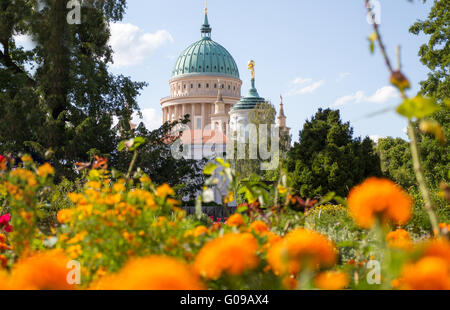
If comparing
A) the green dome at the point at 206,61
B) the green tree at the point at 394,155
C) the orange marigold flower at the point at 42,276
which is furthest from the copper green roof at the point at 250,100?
the orange marigold flower at the point at 42,276

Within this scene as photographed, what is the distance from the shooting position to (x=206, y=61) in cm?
8162

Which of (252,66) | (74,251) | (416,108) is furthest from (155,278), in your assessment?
(252,66)

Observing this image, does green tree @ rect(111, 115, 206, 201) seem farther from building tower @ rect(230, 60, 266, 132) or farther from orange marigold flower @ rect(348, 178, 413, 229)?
building tower @ rect(230, 60, 266, 132)

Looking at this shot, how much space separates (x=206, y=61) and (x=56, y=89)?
6732cm

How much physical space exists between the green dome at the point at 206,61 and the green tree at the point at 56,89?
64.6m

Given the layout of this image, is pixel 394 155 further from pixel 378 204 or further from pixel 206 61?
pixel 378 204

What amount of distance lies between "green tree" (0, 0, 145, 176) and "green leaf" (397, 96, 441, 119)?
13.5 meters

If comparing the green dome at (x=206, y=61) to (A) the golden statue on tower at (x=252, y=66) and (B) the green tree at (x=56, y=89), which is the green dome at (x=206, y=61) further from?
(B) the green tree at (x=56, y=89)

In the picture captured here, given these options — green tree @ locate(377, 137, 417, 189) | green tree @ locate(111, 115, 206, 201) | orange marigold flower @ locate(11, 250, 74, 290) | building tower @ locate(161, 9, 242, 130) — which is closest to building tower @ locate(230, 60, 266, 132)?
green tree @ locate(377, 137, 417, 189)

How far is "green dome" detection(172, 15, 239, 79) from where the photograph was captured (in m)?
81.6
